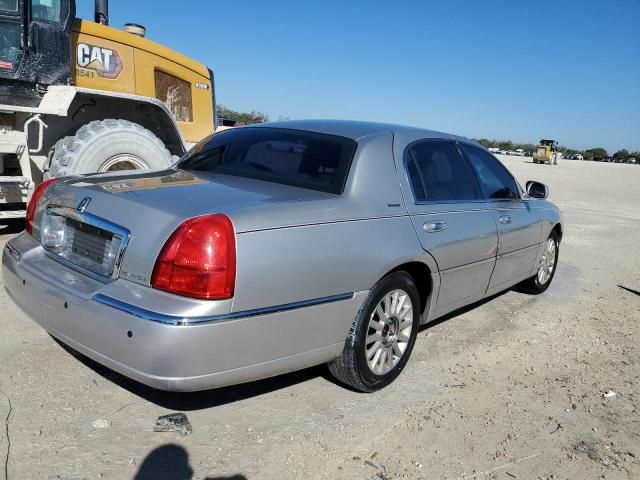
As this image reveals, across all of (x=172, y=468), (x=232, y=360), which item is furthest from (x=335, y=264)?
(x=172, y=468)

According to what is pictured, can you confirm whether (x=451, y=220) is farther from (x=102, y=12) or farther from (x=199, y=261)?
(x=102, y=12)

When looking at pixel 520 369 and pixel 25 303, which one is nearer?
pixel 25 303

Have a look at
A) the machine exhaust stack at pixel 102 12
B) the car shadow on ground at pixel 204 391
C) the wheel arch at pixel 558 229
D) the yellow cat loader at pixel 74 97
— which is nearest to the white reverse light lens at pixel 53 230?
the car shadow on ground at pixel 204 391

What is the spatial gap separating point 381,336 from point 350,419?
53 centimetres

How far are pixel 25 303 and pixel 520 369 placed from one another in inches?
122

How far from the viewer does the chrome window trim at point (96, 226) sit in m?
2.64

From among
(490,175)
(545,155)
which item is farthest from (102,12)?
(545,155)

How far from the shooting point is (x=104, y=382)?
10.6ft

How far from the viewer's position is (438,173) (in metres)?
3.97

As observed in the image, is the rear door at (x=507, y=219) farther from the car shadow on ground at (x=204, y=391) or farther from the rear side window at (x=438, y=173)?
the car shadow on ground at (x=204, y=391)

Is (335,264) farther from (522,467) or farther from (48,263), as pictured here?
(48,263)

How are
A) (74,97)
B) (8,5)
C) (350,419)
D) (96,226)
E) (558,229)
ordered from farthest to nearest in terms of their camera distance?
(558,229) → (74,97) → (8,5) → (350,419) → (96,226)

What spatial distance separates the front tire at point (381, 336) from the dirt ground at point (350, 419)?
0.12 meters

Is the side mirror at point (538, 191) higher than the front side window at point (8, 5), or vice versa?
the front side window at point (8, 5)
